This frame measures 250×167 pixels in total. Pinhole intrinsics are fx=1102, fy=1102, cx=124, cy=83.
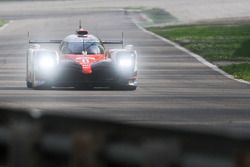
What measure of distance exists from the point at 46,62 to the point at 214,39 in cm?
2492

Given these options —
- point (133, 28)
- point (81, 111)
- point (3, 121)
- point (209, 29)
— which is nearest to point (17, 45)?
point (209, 29)

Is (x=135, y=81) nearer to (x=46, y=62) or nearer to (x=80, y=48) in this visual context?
(x=80, y=48)

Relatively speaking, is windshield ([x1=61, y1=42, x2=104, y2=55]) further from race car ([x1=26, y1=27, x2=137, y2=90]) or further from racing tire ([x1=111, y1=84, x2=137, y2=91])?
racing tire ([x1=111, y1=84, x2=137, y2=91])

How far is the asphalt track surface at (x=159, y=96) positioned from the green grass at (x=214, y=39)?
1.03 metres

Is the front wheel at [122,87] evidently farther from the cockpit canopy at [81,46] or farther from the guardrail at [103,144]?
the guardrail at [103,144]

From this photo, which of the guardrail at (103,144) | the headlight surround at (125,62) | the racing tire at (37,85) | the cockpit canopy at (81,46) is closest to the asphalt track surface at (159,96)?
the racing tire at (37,85)

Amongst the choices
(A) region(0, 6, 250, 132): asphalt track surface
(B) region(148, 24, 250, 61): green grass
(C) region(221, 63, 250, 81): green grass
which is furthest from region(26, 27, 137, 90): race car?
(B) region(148, 24, 250, 61): green grass

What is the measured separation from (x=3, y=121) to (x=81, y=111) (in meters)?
14.9

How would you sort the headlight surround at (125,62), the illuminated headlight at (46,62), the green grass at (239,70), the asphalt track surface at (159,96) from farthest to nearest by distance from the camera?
the green grass at (239,70) → the headlight surround at (125,62) → the illuminated headlight at (46,62) → the asphalt track surface at (159,96)

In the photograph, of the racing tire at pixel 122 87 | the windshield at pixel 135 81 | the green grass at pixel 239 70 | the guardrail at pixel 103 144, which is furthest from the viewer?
the green grass at pixel 239 70

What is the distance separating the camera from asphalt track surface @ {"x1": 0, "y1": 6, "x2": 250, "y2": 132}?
17453 millimetres

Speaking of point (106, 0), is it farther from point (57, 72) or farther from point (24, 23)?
point (57, 72)

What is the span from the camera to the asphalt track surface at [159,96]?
57.3 ft

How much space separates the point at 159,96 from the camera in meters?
22.7
